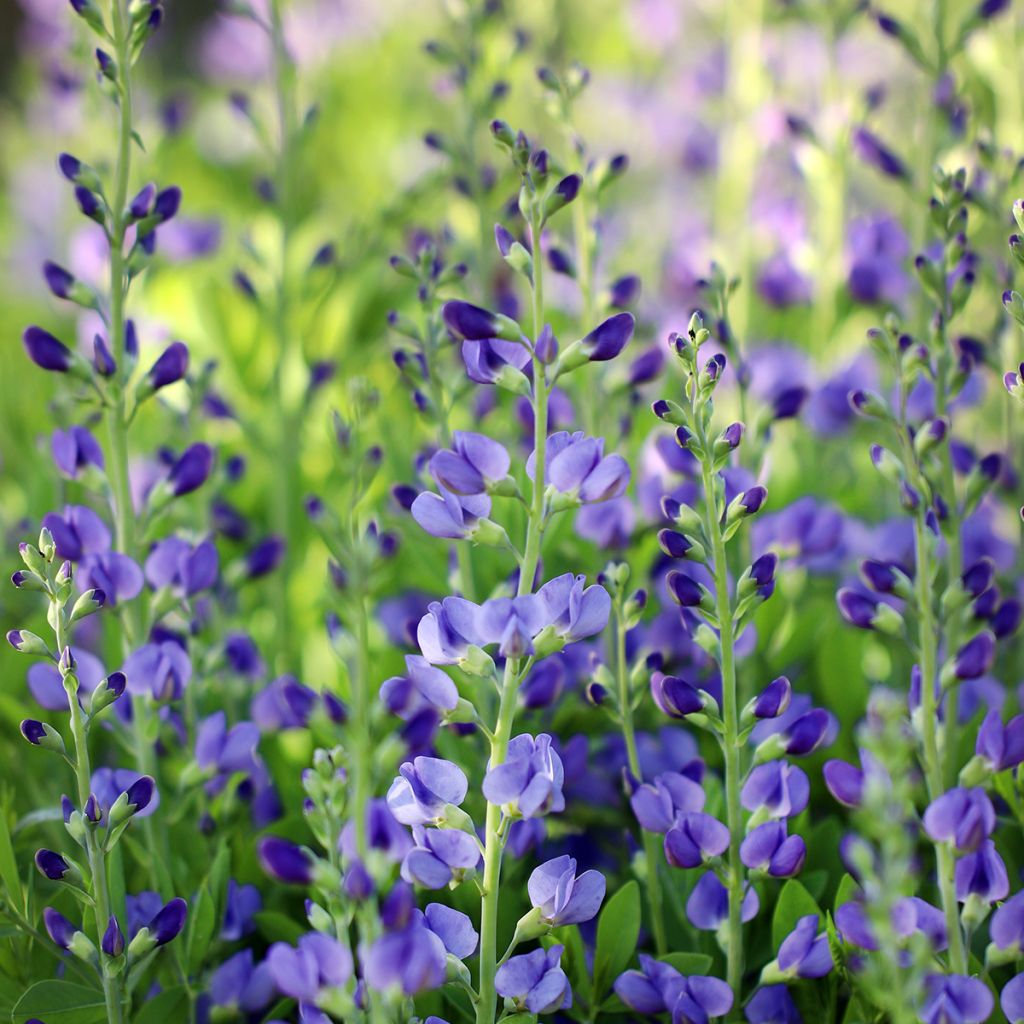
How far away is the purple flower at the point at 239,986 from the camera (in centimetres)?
109

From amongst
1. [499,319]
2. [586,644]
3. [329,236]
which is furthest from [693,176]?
[499,319]

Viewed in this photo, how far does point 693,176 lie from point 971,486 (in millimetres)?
2283

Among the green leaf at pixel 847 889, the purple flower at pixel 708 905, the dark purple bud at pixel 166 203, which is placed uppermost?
the dark purple bud at pixel 166 203

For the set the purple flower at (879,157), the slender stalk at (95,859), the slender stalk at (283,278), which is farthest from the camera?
the slender stalk at (283,278)

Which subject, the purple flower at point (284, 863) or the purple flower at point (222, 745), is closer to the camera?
the purple flower at point (284, 863)

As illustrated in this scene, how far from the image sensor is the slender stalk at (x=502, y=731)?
2.90 ft

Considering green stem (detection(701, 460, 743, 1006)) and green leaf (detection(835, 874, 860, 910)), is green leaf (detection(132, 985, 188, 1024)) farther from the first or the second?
green leaf (detection(835, 874, 860, 910))

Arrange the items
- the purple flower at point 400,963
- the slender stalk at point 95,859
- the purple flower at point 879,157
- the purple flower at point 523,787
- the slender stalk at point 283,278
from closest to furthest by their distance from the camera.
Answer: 1. the purple flower at point 400,963
2. the purple flower at point 523,787
3. the slender stalk at point 95,859
4. the purple flower at point 879,157
5. the slender stalk at point 283,278

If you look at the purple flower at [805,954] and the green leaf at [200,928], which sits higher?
the purple flower at [805,954]

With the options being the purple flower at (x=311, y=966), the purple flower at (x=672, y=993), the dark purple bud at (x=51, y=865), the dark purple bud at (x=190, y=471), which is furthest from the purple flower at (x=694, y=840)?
the dark purple bud at (x=190, y=471)

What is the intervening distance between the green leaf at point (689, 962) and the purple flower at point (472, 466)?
1.55ft

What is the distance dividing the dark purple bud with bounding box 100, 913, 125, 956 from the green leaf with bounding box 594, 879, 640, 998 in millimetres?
435

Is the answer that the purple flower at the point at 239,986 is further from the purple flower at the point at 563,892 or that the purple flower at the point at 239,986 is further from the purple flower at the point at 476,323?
the purple flower at the point at 476,323

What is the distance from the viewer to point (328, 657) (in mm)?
1479
